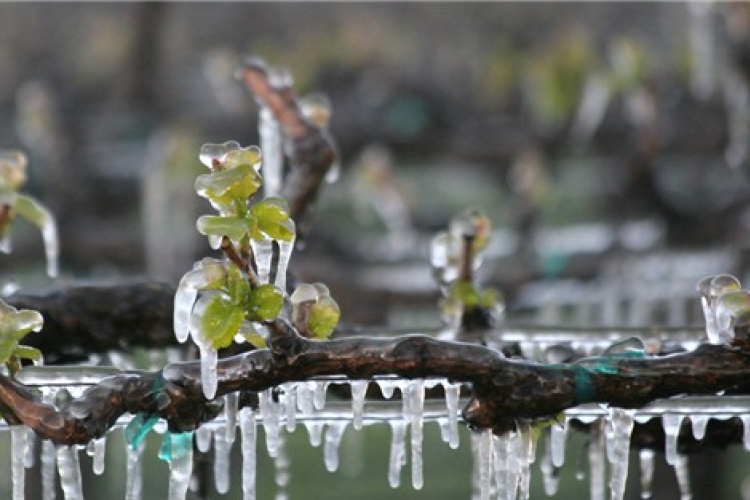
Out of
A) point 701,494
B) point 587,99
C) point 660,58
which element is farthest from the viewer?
point 660,58

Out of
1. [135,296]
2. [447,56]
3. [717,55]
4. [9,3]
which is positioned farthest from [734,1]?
[9,3]

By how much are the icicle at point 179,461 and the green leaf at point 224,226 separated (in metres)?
0.17

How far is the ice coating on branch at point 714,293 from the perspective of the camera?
3.31 ft

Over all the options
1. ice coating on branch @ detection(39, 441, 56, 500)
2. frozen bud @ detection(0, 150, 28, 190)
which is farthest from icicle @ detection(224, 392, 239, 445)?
frozen bud @ detection(0, 150, 28, 190)

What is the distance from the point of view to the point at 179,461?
1.00 m

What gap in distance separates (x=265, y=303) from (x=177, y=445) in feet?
0.48

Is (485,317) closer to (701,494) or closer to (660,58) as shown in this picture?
(701,494)

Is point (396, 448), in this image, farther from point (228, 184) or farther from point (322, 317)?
point (228, 184)

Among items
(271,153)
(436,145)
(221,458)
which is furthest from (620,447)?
(436,145)

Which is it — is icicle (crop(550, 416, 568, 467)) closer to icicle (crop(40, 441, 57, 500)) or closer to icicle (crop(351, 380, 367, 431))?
icicle (crop(351, 380, 367, 431))

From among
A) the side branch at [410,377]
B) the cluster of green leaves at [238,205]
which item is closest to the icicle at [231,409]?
the side branch at [410,377]

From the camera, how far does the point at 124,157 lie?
171 inches

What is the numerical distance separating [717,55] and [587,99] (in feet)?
2.71

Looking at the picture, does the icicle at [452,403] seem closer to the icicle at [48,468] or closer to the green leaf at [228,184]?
the green leaf at [228,184]
